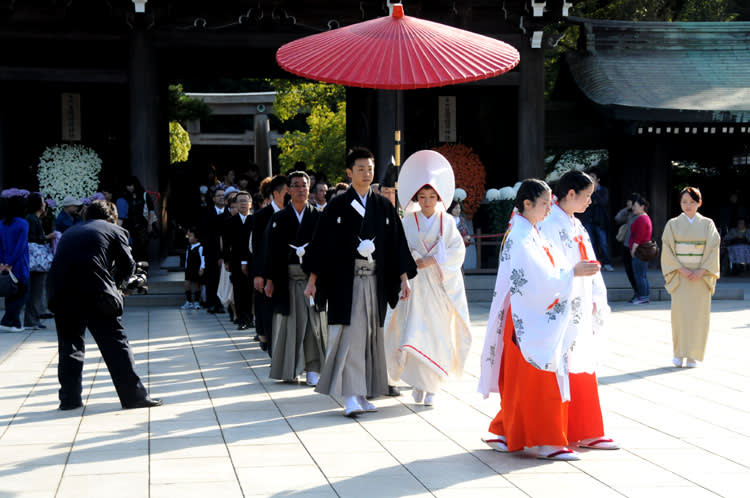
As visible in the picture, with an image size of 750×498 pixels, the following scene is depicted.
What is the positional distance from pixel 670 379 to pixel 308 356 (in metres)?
3.11

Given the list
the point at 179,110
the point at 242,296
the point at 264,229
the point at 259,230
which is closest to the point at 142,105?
the point at 242,296

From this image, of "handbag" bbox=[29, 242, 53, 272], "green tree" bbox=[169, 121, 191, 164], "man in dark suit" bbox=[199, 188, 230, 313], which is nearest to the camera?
"handbag" bbox=[29, 242, 53, 272]

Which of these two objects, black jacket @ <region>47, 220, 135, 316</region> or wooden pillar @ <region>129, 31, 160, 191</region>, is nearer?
black jacket @ <region>47, 220, 135, 316</region>

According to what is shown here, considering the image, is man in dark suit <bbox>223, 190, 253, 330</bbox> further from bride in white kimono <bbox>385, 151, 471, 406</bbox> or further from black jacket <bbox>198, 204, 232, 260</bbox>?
bride in white kimono <bbox>385, 151, 471, 406</bbox>

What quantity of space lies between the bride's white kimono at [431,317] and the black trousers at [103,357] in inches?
77.4

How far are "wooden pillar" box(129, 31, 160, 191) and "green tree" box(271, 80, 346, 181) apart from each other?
10278 millimetres

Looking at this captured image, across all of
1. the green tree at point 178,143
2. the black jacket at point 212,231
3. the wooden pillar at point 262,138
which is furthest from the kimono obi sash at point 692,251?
the wooden pillar at point 262,138

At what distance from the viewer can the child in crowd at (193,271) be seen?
1289cm

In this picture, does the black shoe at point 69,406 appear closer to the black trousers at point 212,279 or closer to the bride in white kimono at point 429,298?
the bride in white kimono at point 429,298

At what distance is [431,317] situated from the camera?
6.89 meters

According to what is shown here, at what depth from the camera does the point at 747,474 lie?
4.95m

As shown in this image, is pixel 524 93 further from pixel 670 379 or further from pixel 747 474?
pixel 747 474

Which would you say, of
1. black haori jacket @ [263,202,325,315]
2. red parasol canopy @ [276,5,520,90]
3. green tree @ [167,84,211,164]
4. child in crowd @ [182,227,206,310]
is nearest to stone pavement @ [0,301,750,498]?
black haori jacket @ [263,202,325,315]

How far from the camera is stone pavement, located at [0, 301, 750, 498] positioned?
469 centimetres
